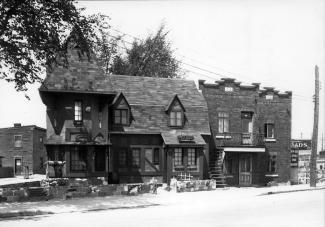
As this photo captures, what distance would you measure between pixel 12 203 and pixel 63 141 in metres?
10.1

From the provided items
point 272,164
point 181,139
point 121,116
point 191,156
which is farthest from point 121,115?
point 272,164

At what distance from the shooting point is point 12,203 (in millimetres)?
21734

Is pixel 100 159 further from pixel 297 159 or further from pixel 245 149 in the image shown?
pixel 297 159

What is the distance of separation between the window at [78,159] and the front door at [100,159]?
1.02 metres

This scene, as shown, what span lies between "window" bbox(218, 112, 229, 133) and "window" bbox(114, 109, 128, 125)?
8513mm

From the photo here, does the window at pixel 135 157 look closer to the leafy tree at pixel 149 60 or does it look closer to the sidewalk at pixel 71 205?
the sidewalk at pixel 71 205

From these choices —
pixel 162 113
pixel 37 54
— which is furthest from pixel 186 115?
pixel 37 54

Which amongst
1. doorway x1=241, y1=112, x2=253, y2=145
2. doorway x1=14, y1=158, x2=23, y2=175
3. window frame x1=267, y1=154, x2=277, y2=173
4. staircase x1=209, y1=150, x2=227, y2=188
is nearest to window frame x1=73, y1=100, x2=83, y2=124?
staircase x1=209, y1=150, x2=227, y2=188

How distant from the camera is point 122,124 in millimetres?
34500

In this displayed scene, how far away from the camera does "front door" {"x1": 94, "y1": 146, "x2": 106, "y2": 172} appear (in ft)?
107

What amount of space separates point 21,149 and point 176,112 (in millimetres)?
34156

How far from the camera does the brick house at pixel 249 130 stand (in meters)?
38.3

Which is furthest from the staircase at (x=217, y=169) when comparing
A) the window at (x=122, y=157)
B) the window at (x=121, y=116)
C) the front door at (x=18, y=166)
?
the front door at (x=18, y=166)

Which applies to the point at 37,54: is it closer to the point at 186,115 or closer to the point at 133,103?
the point at 133,103
